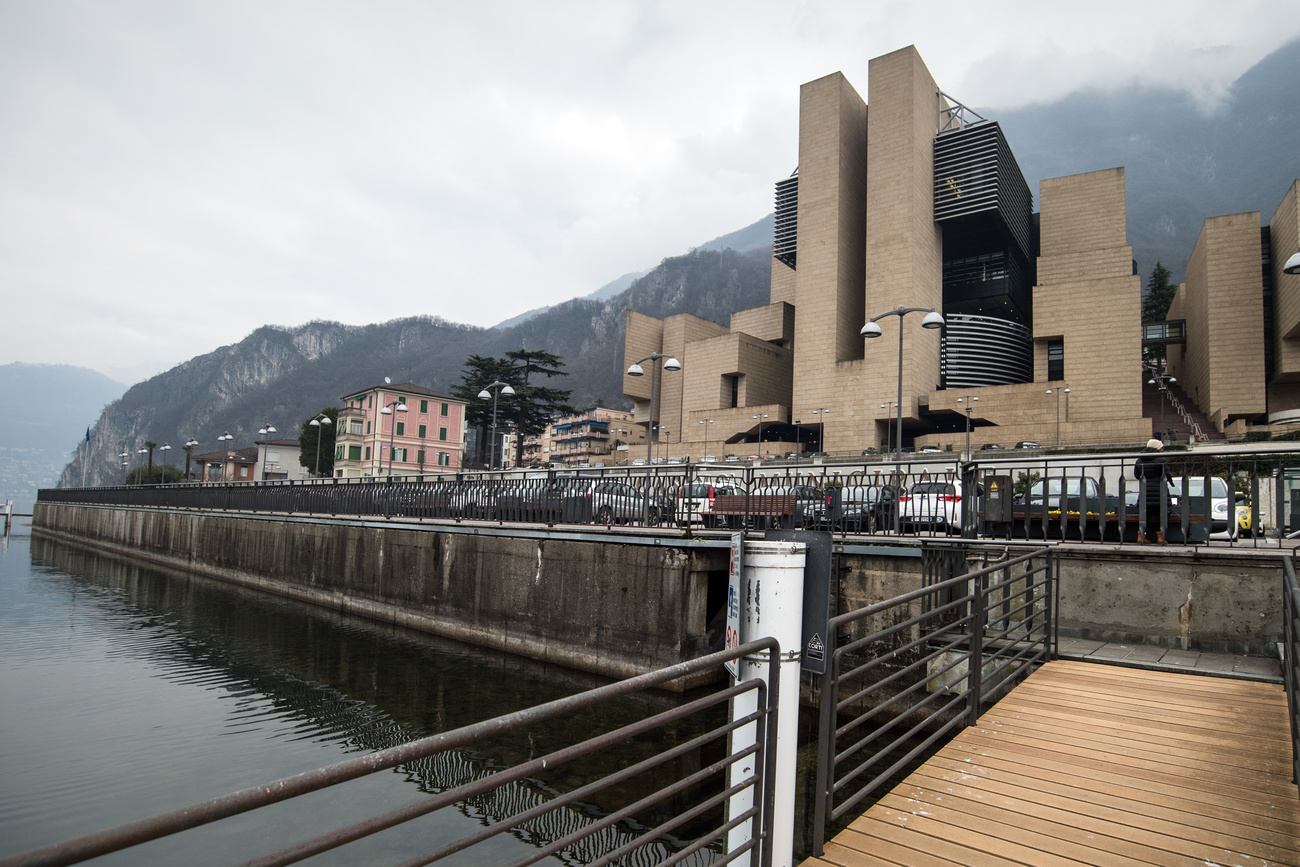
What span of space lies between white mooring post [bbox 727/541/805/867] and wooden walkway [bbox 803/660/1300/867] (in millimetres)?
480

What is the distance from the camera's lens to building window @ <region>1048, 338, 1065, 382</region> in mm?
65750

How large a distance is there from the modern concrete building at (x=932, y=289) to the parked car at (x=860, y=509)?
46.8 metres

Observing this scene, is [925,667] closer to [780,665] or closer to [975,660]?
[975,660]

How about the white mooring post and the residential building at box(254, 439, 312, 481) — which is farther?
the residential building at box(254, 439, 312, 481)

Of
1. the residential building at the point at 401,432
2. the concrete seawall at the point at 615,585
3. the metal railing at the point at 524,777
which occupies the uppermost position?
the residential building at the point at 401,432

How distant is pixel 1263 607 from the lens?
8.43 m

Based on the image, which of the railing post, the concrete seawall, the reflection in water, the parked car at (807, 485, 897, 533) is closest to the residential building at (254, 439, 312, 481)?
the concrete seawall

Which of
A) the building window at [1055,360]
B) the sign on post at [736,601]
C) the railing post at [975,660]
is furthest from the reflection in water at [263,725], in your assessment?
the building window at [1055,360]

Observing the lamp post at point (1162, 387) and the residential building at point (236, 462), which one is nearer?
the lamp post at point (1162, 387)

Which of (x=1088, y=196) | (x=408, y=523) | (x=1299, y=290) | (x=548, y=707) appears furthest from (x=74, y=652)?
(x=1088, y=196)

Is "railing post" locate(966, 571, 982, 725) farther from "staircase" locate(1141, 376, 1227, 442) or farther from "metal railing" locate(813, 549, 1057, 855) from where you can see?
"staircase" locate(1141, 376, 1227, 442)

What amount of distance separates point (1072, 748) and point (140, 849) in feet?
27.8

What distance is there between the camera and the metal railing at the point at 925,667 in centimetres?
394

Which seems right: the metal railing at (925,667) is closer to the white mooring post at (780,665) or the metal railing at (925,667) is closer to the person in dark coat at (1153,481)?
the white mooring post at (780,665)
